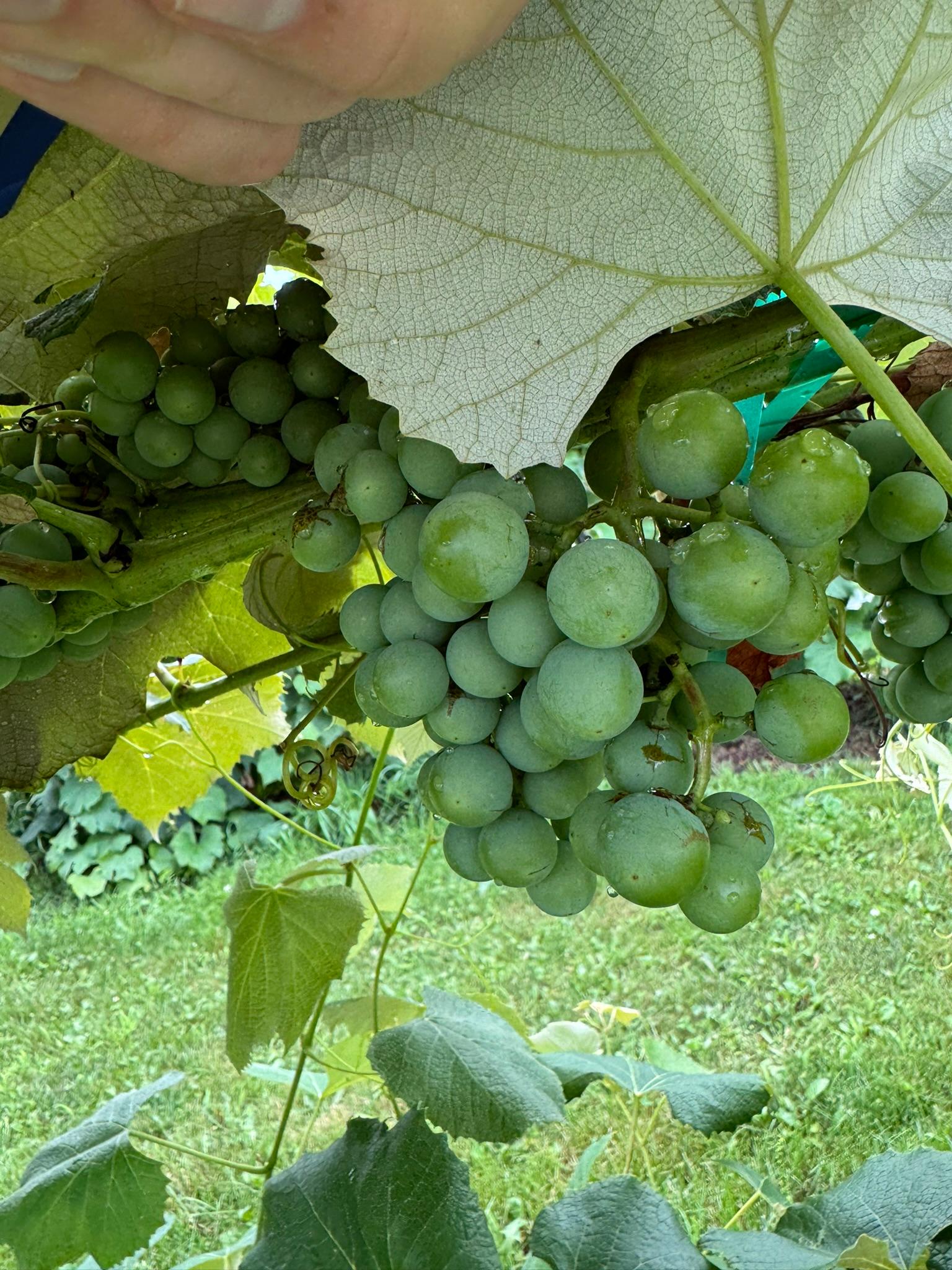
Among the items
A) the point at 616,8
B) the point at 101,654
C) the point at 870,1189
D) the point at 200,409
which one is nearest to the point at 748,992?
the point at 870,1189

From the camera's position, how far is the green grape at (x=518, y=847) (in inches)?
16.8

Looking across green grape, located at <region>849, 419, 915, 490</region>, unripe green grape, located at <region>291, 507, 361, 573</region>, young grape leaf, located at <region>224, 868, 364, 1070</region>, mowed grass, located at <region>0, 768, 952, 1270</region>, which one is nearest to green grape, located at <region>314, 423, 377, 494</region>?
unripe green grape, located at <region>291, 507, 361, 573</region>

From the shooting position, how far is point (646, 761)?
39 centimetres

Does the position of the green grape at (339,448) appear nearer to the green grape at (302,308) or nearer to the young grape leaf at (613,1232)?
the green grape at (302,308)

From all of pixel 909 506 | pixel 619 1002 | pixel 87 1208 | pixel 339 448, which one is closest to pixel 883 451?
pixel 909 506

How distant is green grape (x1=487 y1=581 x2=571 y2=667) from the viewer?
38 centimetres

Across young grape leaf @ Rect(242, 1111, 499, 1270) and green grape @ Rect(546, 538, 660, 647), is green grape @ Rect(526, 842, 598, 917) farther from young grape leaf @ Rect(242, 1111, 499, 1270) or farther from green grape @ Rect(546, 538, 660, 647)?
young grape leaf @ Rect(242, 1111, 499, 1270)

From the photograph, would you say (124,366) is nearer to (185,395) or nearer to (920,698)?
(185,395)

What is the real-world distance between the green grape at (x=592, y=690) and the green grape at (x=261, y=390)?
0.76 ft

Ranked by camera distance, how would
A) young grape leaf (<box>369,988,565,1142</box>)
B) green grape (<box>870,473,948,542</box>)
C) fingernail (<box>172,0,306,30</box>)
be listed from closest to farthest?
fingernail (<box>172,0,306,30</box>) < green grape (<box>870,473,948,542</box>) < young grape leaf (<box>369,988,565,1142</box>)

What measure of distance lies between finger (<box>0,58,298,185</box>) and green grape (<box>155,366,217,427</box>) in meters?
0.25

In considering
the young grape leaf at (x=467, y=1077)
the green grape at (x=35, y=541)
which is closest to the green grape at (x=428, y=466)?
the green grape at (x=35, y=541)

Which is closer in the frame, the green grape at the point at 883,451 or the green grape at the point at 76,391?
the green grape at the point at 883,451

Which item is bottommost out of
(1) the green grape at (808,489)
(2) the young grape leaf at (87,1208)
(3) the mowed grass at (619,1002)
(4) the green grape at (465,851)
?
(3) the mowed grass at (619,1002)
